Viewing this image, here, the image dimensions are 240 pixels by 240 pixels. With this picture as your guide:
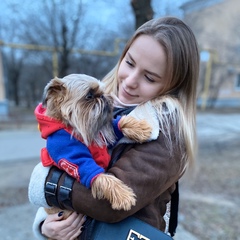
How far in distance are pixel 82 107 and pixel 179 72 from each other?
1.93 feet

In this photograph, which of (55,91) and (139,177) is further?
(55,91)

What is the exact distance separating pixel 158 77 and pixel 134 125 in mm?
358

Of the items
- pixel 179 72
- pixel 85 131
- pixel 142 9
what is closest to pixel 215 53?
pixel 142 9

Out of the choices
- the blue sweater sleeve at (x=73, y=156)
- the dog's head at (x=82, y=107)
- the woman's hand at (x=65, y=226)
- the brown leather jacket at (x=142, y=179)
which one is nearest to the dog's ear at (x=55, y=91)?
the dog's head at (x=82, y=107)

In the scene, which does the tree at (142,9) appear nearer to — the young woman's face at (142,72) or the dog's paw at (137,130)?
the young woman's face at (142,72)

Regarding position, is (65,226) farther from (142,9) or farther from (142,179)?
(142,9)

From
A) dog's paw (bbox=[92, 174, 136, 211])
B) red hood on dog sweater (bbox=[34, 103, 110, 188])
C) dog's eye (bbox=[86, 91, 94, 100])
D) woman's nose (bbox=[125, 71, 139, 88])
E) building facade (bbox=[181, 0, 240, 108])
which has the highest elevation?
woman's nose (bbox=[125, 71, 139, 88])

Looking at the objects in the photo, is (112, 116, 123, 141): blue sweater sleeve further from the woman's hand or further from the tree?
the tree

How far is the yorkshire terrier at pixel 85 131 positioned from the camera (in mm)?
1152

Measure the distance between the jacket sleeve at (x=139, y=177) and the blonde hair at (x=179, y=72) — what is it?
15 cm

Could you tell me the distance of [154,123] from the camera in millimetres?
1307

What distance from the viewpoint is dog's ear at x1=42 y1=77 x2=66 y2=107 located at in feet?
4.58

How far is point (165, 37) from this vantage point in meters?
1.36

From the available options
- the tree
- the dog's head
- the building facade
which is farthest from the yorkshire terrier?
the building facade
